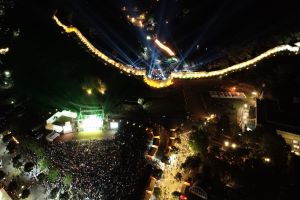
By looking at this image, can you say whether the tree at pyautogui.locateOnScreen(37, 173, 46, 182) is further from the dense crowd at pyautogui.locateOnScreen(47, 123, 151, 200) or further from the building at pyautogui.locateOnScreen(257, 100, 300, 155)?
the building at pyautogui.locateOnScreen(257, 100, 300, 155)

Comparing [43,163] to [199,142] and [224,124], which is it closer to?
[199,142]

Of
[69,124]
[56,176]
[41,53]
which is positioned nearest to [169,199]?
[56,176]

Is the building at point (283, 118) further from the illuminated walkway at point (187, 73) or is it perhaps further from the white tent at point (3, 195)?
the white tent at point (3, 195)

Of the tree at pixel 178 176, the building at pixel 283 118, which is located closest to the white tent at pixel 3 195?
the tree at pixel 178 176

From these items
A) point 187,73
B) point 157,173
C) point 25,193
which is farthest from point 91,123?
point 187,73

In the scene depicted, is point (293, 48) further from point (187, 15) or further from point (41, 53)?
point (41, 53)

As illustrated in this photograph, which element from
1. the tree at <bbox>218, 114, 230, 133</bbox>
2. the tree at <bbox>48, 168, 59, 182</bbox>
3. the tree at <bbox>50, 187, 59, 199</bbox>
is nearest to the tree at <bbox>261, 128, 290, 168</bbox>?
the tree at <bbox>218, 114, 230, 133</bbox>
